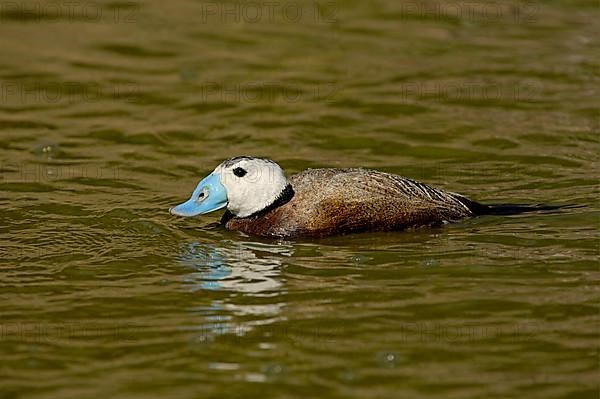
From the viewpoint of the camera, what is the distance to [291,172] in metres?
10.7

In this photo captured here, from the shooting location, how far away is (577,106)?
12031mm

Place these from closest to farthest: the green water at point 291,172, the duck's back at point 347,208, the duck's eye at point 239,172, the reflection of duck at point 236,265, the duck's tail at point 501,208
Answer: the green water at point 291,172 < the reflection of duck at point 236,265 < the duck's back at point 347,208 < the duck's eye at point 239,172 < the duck's tail at point 501,208

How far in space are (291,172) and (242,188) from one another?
211cm

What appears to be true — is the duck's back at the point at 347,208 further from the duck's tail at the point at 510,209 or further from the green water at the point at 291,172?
the duck's tail at the point at 510,209

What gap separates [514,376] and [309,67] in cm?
A: 764

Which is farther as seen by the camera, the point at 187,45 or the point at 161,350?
the point at 187,45

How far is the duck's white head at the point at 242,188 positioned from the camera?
8.58 metres

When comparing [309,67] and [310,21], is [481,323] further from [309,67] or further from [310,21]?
[310,21]

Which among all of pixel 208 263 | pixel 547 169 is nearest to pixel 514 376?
pixel 208 263

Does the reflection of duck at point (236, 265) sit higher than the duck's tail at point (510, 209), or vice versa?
the duck's tail at point (510, 209)

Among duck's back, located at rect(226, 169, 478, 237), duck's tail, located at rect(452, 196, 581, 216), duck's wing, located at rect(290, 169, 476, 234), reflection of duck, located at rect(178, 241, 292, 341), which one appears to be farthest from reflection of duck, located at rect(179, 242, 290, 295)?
duck's tail, located at rect(452, 196, 581, 216)

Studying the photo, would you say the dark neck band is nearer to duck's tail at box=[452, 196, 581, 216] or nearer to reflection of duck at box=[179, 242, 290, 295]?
reflection of duck at box=[179, 242, 290, 295]

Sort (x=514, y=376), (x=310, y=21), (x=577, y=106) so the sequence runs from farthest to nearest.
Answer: (x=310, y=21) < (x=577, y=106) < (x=514, y=376)

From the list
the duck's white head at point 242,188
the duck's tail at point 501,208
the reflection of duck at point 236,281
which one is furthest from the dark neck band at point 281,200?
the duck's tail at point 501,208
